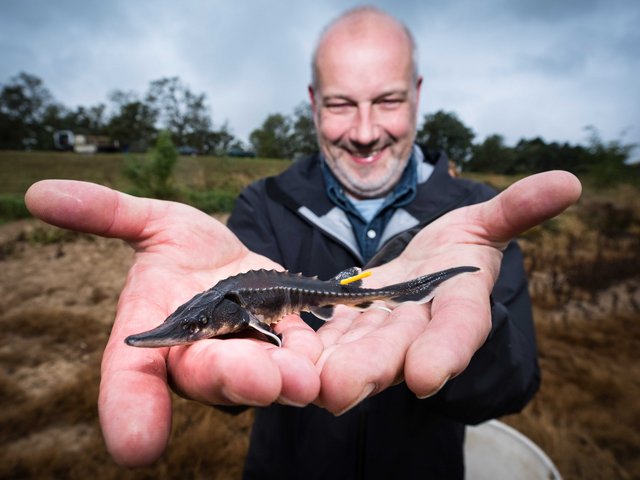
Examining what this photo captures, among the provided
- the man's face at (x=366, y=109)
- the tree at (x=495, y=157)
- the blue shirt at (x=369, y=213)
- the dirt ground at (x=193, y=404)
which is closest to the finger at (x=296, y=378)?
the blue shirt at (x=369, y=213)

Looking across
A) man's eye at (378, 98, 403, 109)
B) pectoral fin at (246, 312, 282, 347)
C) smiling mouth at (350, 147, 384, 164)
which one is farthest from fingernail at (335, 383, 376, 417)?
man's eye at (378, 98, 403, 109)

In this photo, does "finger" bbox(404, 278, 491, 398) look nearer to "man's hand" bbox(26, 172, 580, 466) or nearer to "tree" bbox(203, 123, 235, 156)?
"man's hand" bbox(26, 172, 580, 466)

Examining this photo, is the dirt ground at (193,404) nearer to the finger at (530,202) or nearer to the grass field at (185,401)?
the grass field at (185,401)

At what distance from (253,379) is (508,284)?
84.1 inches

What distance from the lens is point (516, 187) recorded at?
1.41 meters

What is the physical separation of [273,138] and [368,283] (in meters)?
30.2

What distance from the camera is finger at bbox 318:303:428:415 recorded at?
992mm

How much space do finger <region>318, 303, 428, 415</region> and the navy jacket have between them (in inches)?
31.9

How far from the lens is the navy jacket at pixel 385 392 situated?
84.5 inches

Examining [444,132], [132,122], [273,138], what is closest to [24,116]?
[132,122]

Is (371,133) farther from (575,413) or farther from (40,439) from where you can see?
(40,439)

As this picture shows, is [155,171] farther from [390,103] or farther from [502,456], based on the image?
[502,456]

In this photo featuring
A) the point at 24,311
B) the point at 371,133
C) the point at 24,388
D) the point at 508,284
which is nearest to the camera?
the point at 508,284

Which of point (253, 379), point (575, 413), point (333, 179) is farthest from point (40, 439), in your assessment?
point (575, 413)
